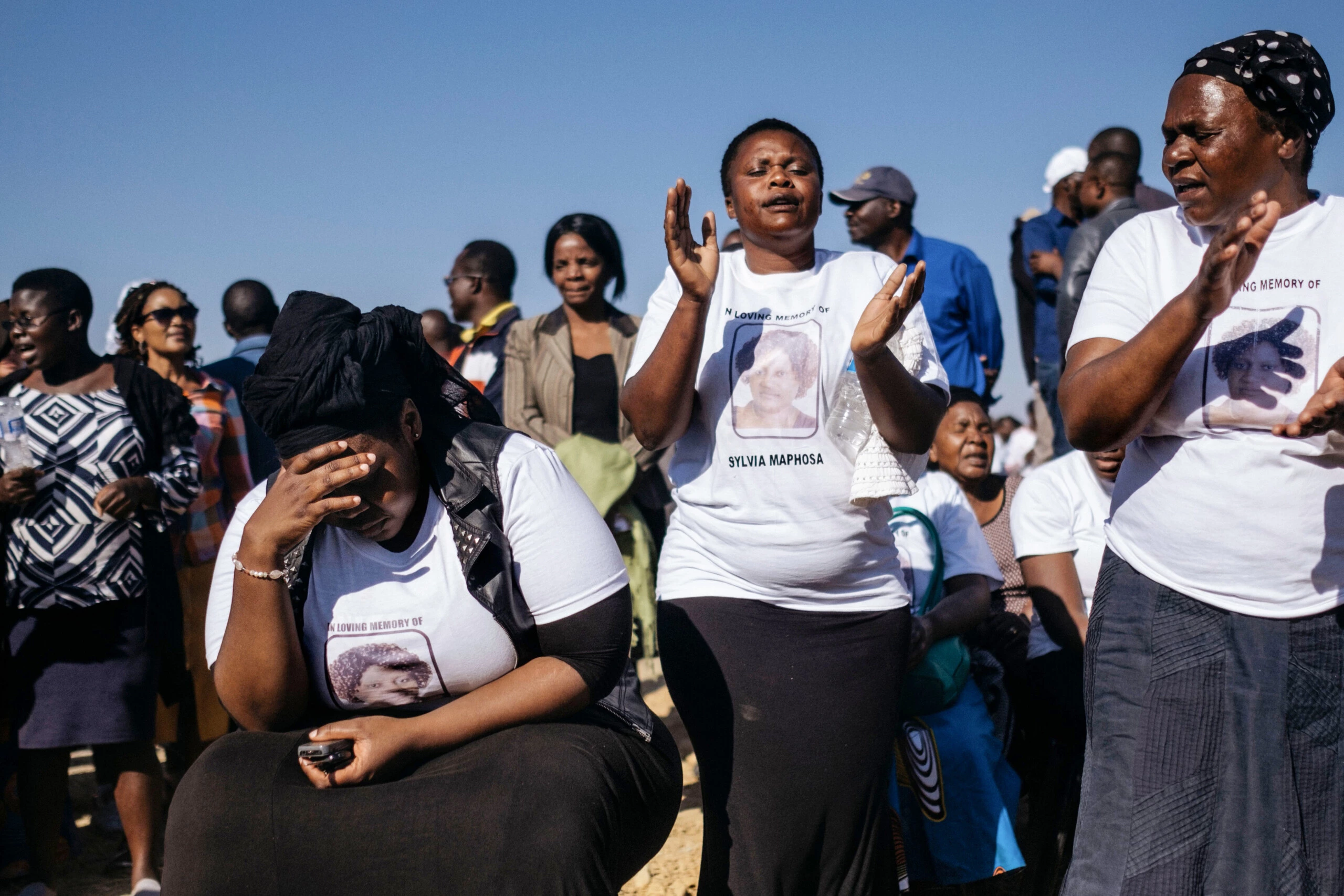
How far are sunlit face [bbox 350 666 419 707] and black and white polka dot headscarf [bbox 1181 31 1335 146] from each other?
2.01 meters

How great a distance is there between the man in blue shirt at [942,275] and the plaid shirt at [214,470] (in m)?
3.15

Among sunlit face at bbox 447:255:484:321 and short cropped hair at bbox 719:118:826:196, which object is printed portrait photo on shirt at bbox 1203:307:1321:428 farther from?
sunlit face at bbox 447:255:484:321

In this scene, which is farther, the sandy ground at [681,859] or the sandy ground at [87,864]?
the sandy ground at [87,864]

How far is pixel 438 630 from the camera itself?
2.54 m

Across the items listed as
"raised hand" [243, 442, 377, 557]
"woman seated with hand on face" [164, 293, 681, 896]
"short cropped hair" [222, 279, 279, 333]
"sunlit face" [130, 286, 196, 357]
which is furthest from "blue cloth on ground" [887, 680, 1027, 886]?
"short cropped hair" [222, 279, 279, 333]

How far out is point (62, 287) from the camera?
458cm

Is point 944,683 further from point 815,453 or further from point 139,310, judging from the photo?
point 139,310

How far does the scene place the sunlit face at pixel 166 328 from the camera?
18.5ft

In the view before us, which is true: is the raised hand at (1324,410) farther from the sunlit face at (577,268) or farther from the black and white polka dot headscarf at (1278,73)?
the sunlit face at (577,268)

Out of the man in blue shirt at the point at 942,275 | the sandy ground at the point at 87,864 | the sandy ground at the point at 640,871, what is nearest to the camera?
the sandy ground at the point at 640,871

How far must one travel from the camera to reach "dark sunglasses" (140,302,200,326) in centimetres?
567

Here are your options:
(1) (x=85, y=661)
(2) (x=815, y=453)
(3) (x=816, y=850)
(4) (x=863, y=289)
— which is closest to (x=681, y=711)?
(3) (x=816, y=850)

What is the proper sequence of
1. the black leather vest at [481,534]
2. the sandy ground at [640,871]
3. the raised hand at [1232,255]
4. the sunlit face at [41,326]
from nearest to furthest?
1. the raised hand at [1232,255]
2. the black leather vest at [481,534]
3. the sandy ground at [640,871]
4. the sunlit face at [41,326]

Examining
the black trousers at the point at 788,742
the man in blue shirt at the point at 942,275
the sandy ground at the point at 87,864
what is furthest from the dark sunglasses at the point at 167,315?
the black trousers at the point at 788,742
